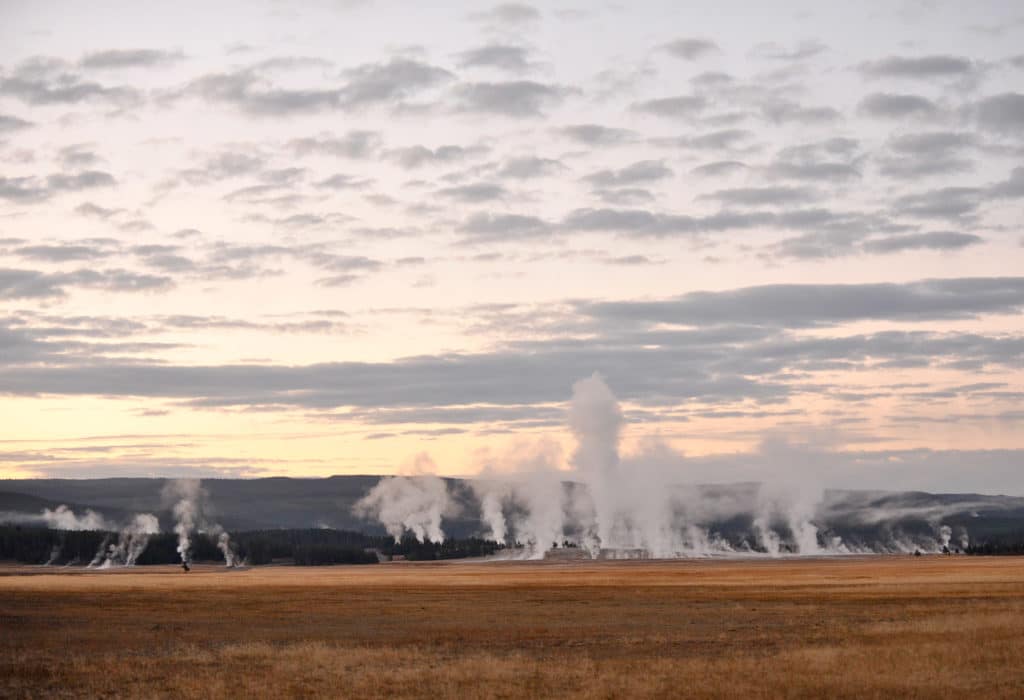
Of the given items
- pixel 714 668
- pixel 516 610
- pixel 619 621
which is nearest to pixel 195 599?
pixel 516 610

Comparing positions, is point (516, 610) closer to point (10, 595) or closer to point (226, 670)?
point (226, 670)

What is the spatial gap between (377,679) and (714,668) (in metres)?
11.2

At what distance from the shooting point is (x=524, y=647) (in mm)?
50719

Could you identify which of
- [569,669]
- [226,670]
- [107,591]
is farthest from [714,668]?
[107,591]

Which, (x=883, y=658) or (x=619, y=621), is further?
(x=619, y=621)

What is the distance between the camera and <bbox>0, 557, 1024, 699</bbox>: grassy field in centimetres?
3866

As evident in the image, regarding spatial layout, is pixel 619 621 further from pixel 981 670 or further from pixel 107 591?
pixel 107 591

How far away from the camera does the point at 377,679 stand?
4069 cm

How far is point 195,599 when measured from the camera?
301 feet

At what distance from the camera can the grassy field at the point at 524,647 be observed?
3866cm

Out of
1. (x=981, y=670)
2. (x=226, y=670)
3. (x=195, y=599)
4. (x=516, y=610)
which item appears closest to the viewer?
(x=981, y=670)

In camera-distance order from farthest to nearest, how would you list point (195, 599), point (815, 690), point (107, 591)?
point (107, 591)
point (195, 599)
point (815, 690)

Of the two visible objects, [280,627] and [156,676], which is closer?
[156,676]

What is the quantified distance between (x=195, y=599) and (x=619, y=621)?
40.0 meters
